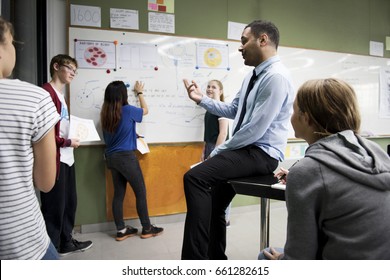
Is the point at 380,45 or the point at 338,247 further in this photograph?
the point at 380,45

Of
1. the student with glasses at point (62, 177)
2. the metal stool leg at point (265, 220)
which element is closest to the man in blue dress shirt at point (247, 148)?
the metal stool leg at point (265, 220)

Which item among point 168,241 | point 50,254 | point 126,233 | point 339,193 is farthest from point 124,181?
point 339,193

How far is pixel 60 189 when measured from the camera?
1.91 m

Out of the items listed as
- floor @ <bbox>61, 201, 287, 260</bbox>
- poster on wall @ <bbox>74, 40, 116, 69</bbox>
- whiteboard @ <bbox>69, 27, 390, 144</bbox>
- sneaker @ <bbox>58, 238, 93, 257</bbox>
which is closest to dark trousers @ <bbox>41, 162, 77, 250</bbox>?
sneaker @ <bbox>58, 238, 93, 257</bbox>

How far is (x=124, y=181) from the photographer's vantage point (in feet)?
8.29

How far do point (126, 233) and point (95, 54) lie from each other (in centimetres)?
160

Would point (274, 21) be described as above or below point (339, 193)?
above

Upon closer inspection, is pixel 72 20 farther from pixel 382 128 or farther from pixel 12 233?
pixel 382 128

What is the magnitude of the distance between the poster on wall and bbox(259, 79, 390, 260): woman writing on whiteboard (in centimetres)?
219

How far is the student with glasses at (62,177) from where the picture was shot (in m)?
1.90

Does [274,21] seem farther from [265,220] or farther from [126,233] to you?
[126,233]

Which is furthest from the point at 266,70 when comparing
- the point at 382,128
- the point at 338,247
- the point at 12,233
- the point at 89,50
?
the point at 382,128

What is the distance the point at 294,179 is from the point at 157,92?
219 centimetres

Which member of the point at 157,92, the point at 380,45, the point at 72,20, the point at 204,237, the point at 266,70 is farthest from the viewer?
the point at 380,45
